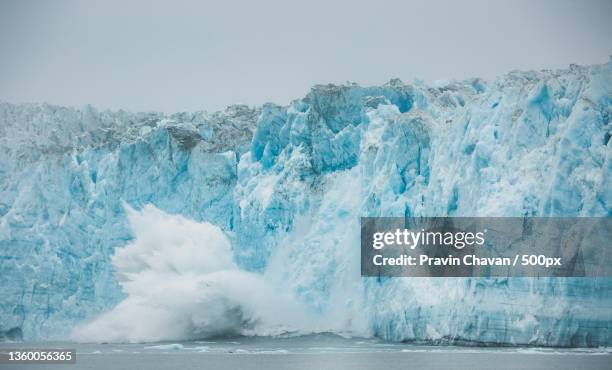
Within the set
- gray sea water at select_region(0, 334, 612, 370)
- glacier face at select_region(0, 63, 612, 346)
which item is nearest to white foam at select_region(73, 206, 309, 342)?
glacier face at select_region(0, 63, 612, 346)

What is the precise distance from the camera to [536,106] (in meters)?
24.8

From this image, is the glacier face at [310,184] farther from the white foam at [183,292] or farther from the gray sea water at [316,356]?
the gray sea water at [316,356]

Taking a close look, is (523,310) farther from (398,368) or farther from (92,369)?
(92,369)

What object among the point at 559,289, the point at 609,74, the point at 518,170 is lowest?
the point at 559,289

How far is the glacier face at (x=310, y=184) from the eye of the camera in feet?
80.8

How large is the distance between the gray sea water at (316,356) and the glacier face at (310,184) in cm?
67

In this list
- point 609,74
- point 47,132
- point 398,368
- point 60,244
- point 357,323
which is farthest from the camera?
point 47,132

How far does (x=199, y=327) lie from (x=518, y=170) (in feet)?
36.0

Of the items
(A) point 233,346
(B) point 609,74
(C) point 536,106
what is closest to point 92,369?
(A) point 233,346

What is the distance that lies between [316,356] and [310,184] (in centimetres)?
610

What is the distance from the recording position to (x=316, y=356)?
25.5 m

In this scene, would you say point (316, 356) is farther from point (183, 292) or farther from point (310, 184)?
point (183, 292)

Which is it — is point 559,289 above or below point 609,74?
below

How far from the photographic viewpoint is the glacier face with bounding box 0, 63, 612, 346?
80.8ft
